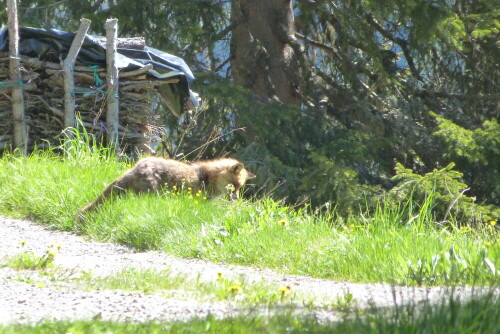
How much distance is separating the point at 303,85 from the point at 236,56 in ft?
5.63

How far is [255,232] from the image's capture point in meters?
7.98

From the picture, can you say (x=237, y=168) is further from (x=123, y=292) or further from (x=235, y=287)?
(x=235, y=287)

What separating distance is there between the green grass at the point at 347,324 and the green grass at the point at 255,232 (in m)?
0.98

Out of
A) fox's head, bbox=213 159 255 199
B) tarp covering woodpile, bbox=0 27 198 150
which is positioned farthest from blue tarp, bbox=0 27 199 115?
fox's head, bbox=213 159 255 199

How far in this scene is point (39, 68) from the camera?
43.2 ft

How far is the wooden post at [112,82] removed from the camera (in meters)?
12.6

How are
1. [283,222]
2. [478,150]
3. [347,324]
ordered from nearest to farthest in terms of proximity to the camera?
[347,324] < [283,222] < [478,150]

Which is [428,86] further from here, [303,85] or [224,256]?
[224,256]

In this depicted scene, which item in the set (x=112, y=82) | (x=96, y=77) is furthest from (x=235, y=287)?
(x=96, y=77)

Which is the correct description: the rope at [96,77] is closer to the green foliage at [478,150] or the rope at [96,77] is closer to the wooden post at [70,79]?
the wooden post at [70,79]

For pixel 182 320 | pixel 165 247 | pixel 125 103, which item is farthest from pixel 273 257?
pixel 125 103

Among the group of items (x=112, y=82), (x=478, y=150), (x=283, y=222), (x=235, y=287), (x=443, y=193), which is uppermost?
(x=112, y=82)

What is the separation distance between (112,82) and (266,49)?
6935 mm

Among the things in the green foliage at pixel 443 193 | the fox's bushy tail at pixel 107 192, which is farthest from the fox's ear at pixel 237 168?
the green foliage at pixel 443 193
